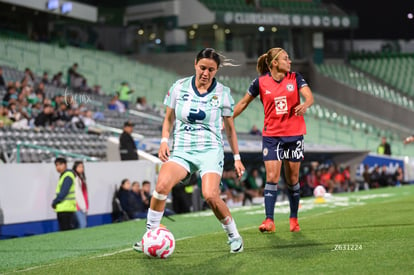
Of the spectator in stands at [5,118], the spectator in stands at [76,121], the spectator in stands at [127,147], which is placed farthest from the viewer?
the spectator in stands at [76,121]

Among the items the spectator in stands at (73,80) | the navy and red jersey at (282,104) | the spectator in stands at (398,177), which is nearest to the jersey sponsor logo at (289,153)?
the navy and red jersey at (282,104)

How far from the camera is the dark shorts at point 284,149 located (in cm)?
1012

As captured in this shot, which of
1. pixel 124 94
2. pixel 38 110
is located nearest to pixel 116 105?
pixel 124 94

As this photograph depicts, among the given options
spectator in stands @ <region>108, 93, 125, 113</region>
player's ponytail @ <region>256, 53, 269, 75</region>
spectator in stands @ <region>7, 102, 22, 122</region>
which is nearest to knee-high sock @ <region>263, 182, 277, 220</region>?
player's ponytail @ <region>256, 53, 269, 75</region>

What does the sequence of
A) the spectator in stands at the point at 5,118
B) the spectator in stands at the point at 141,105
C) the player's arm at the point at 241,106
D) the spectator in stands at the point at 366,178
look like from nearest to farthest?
the player's arm at the point at 241,106, the spectator in stands at the point at 5,118, the spectator in stands at the point at 366,178, the spectator in stands at the point at 141,105

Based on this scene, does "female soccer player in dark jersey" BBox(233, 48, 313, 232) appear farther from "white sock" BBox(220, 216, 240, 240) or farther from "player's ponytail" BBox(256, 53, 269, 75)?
"white sock" BBox(220, 216, 240, 240)

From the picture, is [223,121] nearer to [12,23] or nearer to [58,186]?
[58,186]

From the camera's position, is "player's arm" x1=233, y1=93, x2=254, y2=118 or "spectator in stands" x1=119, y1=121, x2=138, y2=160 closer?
"player's arm" x1=233, y1=93, x2=254, y2=118

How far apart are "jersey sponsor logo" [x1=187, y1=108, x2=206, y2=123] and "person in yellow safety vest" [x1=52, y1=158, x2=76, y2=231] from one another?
8275mm

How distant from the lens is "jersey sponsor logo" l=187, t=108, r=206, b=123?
7913 mm

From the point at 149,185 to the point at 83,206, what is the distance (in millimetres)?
3083

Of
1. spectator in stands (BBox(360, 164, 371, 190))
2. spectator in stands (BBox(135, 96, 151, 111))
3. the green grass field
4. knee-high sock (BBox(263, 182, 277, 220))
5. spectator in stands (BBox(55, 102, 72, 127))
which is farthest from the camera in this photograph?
spectator in stands (BBox(135, 96, 151, 111))

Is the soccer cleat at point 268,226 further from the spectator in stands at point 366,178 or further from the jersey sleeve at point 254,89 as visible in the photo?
the spectator in stands at point 366,178

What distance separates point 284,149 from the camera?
33.4ft
